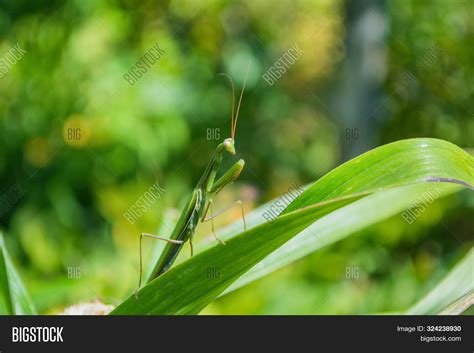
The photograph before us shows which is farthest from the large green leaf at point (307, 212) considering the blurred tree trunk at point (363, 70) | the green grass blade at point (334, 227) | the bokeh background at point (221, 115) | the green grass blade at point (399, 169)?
the blurred tree trunk at point (363, 70)

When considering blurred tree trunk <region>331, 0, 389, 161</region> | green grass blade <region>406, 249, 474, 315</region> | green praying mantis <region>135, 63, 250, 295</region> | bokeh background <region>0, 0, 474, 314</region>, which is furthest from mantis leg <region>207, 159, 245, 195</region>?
blurred tree trunk <region>331, 0, 389, 161</region>

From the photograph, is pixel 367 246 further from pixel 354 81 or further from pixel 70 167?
pixel 70 167

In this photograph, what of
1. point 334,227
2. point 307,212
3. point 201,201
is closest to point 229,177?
point 201,201

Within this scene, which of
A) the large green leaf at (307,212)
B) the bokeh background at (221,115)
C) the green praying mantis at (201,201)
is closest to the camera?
the large green leaf at (307,212)

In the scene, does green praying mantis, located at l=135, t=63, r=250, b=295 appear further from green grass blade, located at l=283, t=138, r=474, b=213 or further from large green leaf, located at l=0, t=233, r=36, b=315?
green grass blade, located at l=283, t=138, r=474, b=213

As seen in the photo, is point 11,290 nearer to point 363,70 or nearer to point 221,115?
point 221,115

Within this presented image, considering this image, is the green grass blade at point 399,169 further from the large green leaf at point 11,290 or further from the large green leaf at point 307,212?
the large green leaf at point 11,290
